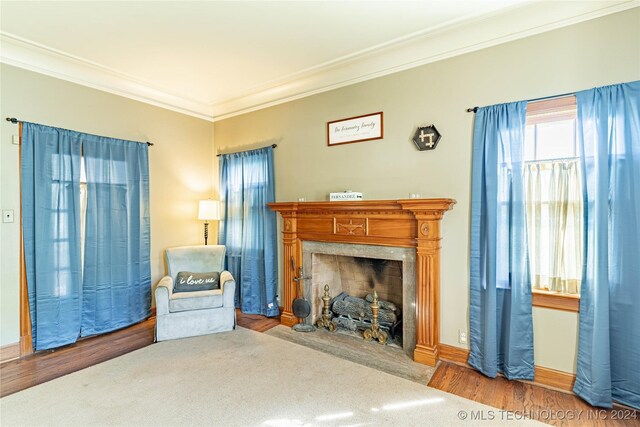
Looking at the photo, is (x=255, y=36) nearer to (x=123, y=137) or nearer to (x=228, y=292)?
(x=123, y=137)

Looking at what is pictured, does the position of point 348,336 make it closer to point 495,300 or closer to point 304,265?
point 304,265

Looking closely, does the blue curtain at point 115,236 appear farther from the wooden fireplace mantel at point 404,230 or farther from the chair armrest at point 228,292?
the wooden fireplace mantel at point 404,230

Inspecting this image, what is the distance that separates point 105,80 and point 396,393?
14.0ft

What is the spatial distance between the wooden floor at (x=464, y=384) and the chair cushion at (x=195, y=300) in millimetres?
480

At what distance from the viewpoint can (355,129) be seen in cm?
323

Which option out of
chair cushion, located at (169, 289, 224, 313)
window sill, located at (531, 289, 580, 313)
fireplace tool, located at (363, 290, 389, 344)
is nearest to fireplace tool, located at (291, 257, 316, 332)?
fireplace tool, located at (363, 290, 389, 344)

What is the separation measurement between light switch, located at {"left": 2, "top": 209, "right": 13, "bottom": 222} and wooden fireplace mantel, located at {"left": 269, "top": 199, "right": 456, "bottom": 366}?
2.59 meters

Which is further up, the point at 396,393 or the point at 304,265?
the point at 304,265

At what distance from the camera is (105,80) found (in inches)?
133

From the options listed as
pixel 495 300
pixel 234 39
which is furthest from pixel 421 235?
pixel 234 39

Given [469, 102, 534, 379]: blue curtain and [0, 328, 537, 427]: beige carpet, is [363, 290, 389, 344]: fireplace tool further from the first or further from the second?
[469, 102, 534, 379]: blue curtain

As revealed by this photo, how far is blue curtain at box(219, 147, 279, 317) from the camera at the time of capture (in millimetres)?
3863

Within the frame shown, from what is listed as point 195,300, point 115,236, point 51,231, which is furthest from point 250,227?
point 51,231

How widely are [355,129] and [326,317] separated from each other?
2.12 m
